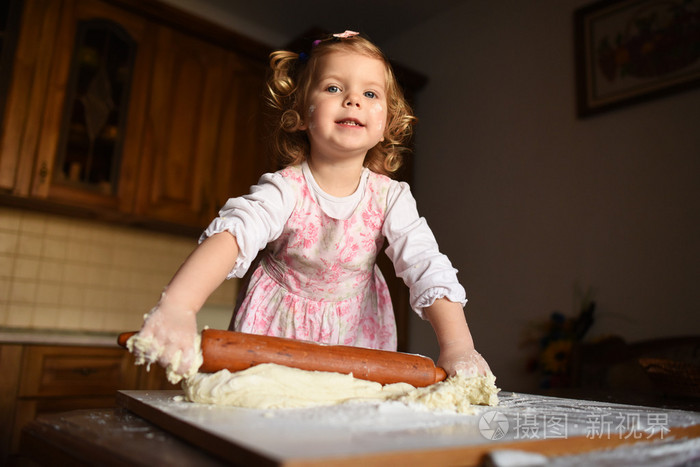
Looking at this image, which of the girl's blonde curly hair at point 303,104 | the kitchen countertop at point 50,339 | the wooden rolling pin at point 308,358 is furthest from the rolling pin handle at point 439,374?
the kitchen countertop at point 50,339

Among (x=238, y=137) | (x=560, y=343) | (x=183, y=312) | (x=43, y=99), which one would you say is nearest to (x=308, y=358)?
(x=183, y=312)

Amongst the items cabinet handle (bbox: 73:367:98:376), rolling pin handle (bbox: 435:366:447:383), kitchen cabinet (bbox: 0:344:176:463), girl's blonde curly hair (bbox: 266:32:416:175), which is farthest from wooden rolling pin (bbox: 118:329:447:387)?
cabinet handle (bbox: 73:367:98:376)

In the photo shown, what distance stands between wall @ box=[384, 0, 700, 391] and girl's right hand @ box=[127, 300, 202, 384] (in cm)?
166

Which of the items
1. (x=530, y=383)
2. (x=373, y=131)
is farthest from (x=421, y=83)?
(x=373, y=131)

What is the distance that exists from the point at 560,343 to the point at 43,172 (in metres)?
2.02

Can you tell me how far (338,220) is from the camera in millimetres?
917

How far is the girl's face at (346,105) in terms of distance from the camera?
33.4 inches

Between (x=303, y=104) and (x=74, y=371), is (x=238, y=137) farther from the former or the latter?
(x=303, y=104)

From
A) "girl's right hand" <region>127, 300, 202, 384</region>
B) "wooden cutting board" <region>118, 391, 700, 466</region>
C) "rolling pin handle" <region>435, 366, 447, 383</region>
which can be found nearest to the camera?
"wooden cutting board" <region>118, 391, 700, 466</region>

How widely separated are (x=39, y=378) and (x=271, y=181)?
1407mm

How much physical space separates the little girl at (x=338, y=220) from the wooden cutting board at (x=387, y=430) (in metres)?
0.21

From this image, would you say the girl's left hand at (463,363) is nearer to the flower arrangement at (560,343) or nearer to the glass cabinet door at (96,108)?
the flower arrangement at (560,343)

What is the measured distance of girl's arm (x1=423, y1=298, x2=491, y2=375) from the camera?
2.29 ft

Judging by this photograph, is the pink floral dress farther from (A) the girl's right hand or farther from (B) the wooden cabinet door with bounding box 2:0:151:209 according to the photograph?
(B) the wooden cabinet door with bounding box 2:0:151:209
